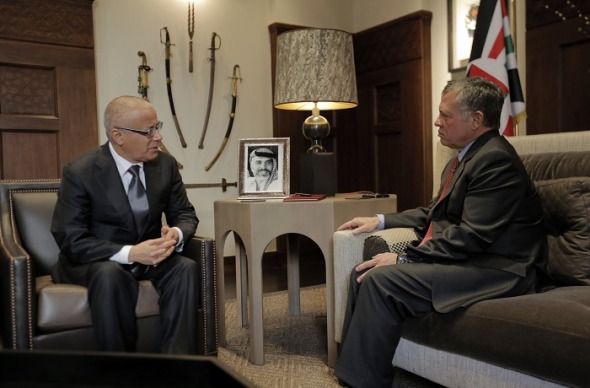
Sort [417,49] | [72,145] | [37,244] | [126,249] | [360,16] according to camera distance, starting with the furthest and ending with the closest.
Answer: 1. [360,16]
2. [417,49]
3. [72,145]
4. [37,244]
5. [126,249]

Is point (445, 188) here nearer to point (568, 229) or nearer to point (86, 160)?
point (568, 229)

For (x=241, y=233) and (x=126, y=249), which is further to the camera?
(x=241, y=233)

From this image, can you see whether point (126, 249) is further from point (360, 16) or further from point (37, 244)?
point (360, 16)

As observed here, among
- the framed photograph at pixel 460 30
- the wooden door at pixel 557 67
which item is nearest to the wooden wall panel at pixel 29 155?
the framed photograph at pixel 460 30

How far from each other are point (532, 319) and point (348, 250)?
749 mm

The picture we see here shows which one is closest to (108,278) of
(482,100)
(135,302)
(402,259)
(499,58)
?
(135,302)

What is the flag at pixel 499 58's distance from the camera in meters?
2.83

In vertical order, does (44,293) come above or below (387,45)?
below

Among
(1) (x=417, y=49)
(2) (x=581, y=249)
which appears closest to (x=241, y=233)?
(2) (x=581, y=249)

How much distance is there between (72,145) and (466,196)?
279cm

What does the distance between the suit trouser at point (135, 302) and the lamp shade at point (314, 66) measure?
3.27 ft

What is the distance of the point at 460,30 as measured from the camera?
381 cm

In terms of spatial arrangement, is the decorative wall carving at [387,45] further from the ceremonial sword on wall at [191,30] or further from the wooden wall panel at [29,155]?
the wooden wall panel at [29,155]

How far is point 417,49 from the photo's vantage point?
4043mm
